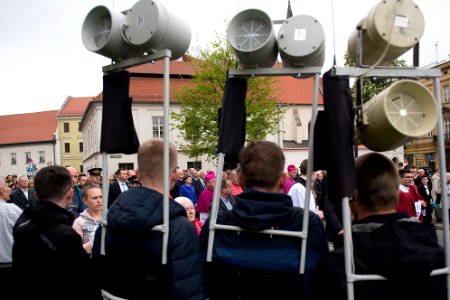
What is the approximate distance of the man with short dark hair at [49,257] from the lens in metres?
2.88

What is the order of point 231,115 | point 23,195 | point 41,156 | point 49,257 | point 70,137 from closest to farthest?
point 231,115 → point 49,257 → point 23,195 → point 70,137 → point 41,156

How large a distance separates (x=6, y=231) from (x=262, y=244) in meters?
3.03

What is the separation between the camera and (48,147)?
78.2m

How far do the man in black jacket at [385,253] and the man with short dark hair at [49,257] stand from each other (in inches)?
63.0

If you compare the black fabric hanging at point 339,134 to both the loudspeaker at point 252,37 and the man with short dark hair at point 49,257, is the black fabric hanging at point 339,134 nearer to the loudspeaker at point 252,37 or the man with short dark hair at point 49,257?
the loudspeaker at point 252,37

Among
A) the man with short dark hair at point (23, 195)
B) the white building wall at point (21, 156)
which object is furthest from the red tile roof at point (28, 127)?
the man with short dark hair at point (23, 195)

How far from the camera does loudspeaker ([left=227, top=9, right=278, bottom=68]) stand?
8.00 ft

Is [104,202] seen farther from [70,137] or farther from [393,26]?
[70,137]

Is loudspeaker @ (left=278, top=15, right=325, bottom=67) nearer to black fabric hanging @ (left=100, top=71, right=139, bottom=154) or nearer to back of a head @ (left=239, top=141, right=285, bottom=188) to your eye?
back of a head @ (left=239, top=141, right=285, bottom=188)

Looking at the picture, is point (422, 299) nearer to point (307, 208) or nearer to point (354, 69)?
point (307, 208)

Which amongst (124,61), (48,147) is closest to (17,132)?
(48,147)

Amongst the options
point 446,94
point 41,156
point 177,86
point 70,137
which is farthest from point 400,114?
point 41,156

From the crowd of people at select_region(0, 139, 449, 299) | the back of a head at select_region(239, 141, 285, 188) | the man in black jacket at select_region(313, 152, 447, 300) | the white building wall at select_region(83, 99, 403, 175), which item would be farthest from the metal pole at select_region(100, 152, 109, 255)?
the white building wall at select_region(83, 99, 403, 175)

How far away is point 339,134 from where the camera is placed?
2.30m
